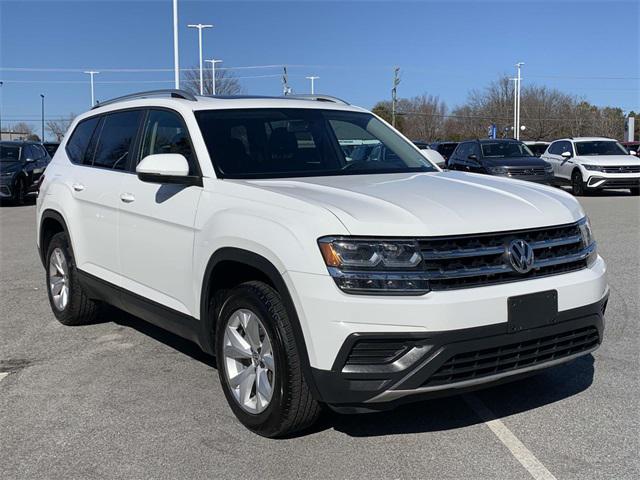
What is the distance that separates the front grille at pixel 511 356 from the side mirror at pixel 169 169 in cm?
186

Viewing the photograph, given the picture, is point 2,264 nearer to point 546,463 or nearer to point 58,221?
point 58,221

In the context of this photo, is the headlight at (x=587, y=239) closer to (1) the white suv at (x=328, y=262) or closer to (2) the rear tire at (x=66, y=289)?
(1) the white suv at (x=328, y=262)

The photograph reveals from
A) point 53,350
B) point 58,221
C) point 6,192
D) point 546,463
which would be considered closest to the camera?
point 546,463

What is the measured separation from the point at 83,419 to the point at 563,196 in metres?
3.10

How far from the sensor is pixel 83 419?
4074 millimetres

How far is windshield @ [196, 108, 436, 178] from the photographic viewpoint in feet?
14.5

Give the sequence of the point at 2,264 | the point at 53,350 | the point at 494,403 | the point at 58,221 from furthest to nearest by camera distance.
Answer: the point at 2,264 < the point at 58,221 < the point at 53,350 < the point at 494,403

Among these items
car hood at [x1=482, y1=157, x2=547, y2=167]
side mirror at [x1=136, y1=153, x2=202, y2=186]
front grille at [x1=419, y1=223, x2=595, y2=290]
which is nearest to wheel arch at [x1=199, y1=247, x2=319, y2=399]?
side mirror at [x1=136, y1=153, x2=202, y2=186]

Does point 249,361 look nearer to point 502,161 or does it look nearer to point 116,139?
point 116,139

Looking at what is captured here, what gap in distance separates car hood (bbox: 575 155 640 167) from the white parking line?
1709 centimetres

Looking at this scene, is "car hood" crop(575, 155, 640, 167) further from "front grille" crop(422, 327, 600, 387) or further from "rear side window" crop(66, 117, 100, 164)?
"front grille" crop(422, 327, 600, 387)

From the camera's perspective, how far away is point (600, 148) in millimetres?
20953

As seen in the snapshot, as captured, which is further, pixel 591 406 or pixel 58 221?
pixel 58 221

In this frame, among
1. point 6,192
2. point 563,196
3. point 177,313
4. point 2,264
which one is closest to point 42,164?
point 6,192
